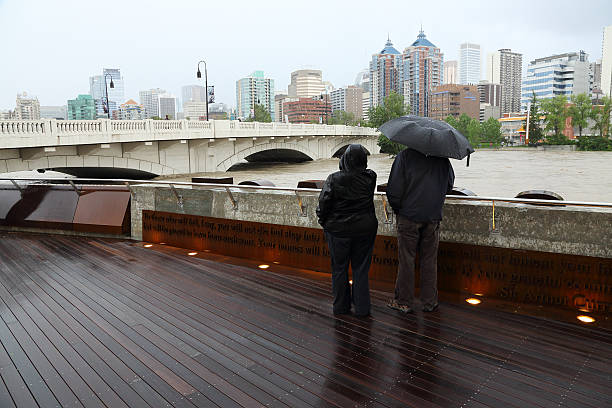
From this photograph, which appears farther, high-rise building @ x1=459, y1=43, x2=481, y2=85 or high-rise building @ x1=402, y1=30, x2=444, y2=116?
high-rise building @ x1=459, y1=43, x2=481, y2=85

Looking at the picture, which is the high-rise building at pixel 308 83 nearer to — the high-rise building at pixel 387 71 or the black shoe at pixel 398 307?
the high-rise building at pixel 387 71

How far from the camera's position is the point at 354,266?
4676 millimetres

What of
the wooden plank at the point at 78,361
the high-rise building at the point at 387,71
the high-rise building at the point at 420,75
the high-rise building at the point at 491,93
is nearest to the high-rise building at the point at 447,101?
the high-rise building at the point at 420,75

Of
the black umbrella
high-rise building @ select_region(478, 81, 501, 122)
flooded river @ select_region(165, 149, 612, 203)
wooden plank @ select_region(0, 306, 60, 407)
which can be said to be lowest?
flooded river @ select_region(165, 149, 612, 203)

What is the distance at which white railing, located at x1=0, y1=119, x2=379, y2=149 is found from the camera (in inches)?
823

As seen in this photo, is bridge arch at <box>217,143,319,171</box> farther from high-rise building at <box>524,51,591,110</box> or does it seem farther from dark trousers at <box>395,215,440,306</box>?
high-rise building at <box>524,51,591,110</box>

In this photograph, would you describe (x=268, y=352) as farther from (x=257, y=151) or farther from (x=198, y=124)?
(x=257, y=151)

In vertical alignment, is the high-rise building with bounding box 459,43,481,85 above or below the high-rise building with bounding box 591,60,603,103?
above

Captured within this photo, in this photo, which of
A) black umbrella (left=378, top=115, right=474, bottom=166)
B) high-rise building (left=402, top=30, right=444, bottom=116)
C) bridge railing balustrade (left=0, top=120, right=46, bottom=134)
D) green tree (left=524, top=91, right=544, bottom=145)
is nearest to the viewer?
black umbrella (left=378, top=115, right=474, bottom=166)

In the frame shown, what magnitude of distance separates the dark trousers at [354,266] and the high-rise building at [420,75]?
2637 inches

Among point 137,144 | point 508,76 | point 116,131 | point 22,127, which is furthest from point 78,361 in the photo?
point 508,76

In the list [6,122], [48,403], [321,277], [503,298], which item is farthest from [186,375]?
[6,122]

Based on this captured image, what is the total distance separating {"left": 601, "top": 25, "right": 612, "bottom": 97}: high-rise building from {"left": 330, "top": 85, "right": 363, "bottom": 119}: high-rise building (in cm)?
6159

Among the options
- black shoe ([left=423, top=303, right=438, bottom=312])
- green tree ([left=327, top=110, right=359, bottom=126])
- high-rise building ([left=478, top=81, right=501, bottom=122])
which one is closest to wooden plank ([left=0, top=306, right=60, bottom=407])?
black shoe ([left=423, top=303, right=438, bottom=312])
